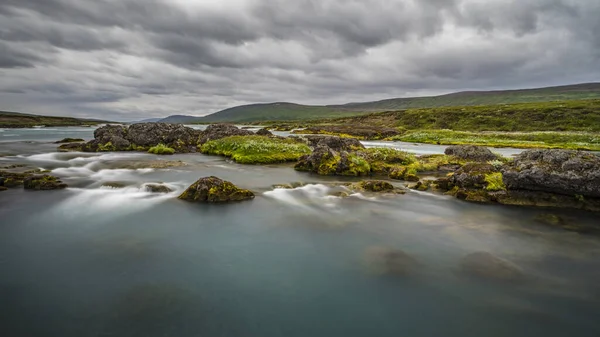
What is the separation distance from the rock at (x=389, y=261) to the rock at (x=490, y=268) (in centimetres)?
136

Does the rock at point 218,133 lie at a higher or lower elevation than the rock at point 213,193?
higher

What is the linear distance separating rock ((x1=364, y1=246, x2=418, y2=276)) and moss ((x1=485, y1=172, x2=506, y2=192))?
806 centimetres

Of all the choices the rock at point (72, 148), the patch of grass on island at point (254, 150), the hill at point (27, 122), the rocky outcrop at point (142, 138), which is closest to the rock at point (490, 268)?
the patch of grass on island at point (254, 150)

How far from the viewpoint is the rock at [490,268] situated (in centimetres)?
768

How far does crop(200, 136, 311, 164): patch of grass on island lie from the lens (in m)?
25.7

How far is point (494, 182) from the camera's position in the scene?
1466cm

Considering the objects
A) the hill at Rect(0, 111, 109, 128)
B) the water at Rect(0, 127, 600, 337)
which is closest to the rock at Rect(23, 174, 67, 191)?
the water at Rect(0, 127, 600, 337)

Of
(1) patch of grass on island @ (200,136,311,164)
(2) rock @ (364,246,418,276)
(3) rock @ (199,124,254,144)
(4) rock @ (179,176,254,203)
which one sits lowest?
(2) rock @ (364,246,418,276)

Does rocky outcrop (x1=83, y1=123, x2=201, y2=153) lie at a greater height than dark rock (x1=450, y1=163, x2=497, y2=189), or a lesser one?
greater

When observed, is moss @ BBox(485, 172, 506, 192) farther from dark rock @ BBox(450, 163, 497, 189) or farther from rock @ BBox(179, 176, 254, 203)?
rock @ BBox(179, 176, 254, 203)

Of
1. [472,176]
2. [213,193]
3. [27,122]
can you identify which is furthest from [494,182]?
[27,122]

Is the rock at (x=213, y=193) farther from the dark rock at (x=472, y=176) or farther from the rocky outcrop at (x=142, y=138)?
the rocky outcrop at (x=142, y=138)

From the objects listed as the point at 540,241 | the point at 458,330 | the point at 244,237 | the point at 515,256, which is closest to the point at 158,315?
the point at 244,237

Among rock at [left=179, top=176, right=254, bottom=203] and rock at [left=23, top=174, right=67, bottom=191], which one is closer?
rock at [left=179, top=176, right=254, bottom=203]
